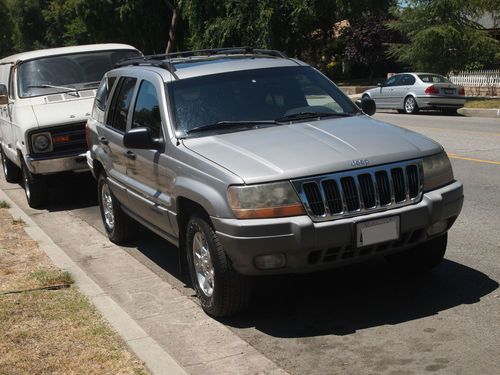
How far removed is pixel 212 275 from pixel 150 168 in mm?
1341

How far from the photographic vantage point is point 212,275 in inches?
219

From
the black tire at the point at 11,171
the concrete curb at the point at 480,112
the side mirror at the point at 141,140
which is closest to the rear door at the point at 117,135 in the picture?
the side mirror at the point at 141,140

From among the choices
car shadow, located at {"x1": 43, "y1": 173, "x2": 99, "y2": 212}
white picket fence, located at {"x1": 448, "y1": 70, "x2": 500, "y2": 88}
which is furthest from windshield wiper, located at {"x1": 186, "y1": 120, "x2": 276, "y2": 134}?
white picket fence, located at {"x1": 448, "y1": 70, "x2": 500, "y2": 88}

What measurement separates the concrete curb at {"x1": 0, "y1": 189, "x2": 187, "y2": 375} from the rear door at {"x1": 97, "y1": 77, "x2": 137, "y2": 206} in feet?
2.84

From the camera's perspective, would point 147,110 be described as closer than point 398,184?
No

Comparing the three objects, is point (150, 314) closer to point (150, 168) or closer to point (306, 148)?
point (150, 168)

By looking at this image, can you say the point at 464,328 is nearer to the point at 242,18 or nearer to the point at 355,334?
the point at 355,334

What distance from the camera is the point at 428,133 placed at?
17.5 m

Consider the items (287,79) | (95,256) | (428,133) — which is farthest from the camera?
(428,133)

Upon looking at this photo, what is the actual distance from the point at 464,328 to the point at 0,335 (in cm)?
325

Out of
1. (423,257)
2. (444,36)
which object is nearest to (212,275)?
(423,257)

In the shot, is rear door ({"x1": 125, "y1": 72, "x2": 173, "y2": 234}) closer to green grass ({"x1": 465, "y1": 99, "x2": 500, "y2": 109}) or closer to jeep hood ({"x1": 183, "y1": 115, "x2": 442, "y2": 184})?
jeep hood ({"x1": 183, "y1": 115, "x2": 442, "y2": 184})

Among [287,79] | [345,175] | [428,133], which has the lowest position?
[428,133]

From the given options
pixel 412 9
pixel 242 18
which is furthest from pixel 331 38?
pixel 412 9
